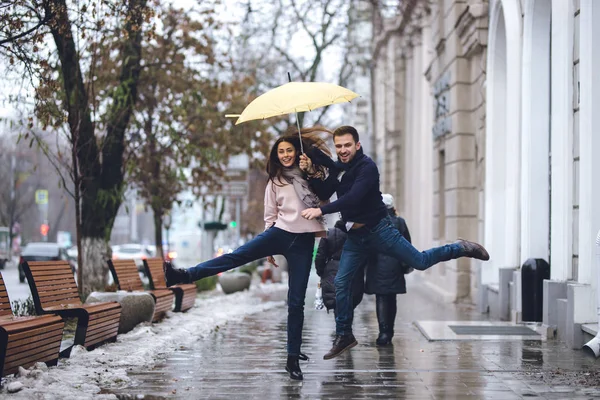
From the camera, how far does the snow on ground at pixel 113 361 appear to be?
686cm

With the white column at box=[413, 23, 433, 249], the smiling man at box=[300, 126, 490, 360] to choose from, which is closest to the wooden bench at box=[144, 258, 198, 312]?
the smiling man at box=[300, 126, 490, 360]

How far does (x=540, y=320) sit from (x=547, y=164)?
2.11 m

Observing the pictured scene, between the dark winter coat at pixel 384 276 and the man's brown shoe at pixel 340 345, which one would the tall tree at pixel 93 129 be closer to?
the dark winter coat at pixel 384 276

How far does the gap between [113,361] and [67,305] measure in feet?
3.57

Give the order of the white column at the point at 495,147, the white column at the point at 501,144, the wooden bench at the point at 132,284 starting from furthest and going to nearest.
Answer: the white column at the point at 495,147, the white column at the point at 501,144, the wooden bench at the point at 132,284

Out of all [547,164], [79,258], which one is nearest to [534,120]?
[547,164]

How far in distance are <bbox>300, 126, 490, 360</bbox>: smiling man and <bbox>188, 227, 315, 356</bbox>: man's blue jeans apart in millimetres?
447

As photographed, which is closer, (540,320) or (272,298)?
(540,320)

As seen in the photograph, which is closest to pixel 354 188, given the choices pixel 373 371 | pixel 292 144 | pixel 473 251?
pixel 292 144

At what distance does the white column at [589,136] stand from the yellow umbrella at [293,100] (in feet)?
9.44

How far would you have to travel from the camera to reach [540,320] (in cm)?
1208

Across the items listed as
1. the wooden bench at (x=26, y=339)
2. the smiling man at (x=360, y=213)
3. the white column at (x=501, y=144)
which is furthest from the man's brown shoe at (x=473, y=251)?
the white column at (x=501, y=144)

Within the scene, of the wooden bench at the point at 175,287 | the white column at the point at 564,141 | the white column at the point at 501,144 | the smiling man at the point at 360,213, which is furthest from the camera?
the wooden bench at the point at 175,287

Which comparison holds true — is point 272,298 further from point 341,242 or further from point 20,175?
point 20,175
